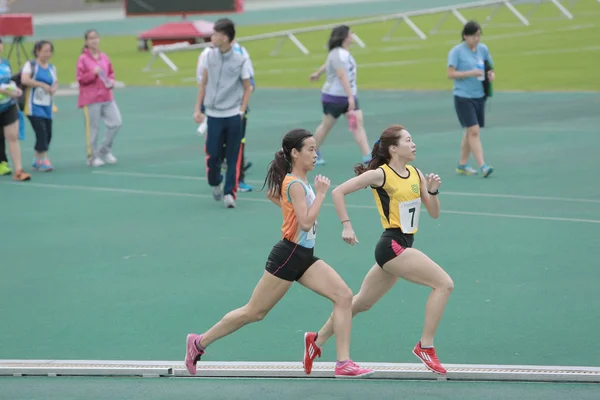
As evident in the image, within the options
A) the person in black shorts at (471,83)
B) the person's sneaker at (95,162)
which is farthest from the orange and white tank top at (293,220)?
the person's sneaker at (95,162)

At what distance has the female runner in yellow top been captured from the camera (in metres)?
7.05

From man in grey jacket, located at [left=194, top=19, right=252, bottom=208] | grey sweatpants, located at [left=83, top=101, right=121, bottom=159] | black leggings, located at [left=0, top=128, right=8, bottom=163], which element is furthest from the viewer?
grey sweatpants, located at [left=83, top=101, right=121, bottom=159]

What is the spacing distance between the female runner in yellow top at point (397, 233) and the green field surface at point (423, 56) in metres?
17.0

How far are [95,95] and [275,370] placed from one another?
10.6m

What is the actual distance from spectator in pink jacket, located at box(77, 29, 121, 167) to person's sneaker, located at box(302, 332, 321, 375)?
10.4 meters

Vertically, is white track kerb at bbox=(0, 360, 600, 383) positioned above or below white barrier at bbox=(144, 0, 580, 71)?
below

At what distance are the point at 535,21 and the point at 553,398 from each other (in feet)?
115

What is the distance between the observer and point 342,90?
1588 cm

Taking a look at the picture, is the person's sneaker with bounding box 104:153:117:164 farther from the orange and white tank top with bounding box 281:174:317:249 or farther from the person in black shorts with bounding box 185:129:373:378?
the orange and white tank top with bounding box 281:174:317:249

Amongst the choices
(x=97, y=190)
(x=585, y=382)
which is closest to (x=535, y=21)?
(x=97, y=190)

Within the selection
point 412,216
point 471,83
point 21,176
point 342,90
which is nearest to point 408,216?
point 412,216

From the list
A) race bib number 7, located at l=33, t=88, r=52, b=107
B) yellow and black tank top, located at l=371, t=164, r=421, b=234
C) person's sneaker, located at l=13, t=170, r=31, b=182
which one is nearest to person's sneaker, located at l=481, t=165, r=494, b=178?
person's sneaker, located at l=13, t=170, r=31, b=182

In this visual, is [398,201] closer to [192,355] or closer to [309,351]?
[309,351]

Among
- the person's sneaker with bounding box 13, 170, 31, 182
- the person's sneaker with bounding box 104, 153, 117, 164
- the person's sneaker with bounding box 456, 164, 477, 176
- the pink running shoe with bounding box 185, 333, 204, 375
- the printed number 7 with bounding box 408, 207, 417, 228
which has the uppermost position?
the printed number 7 with bounding box 408, 207, 417, 228
